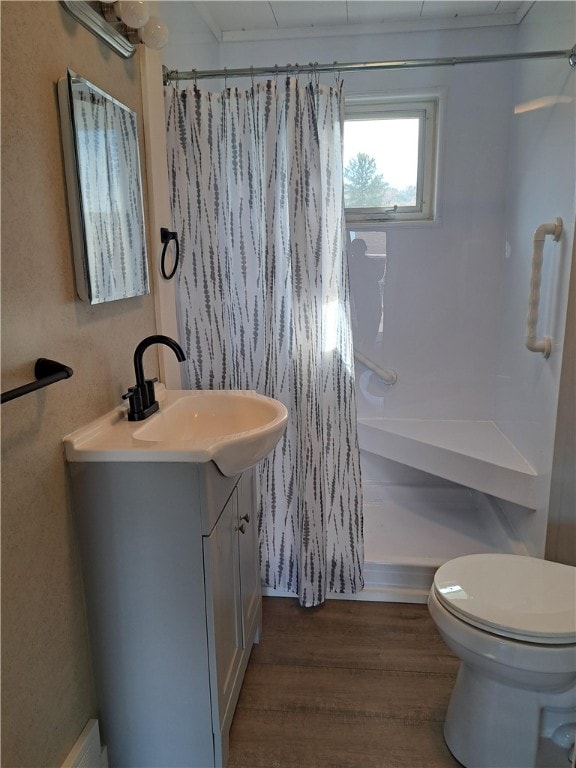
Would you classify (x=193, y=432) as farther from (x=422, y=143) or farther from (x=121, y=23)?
(x=422, y=143)

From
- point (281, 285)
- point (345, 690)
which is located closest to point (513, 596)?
point (345, 690)

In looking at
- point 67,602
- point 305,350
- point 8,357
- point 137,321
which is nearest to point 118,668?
point 67,602

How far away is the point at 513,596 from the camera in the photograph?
4.42 feet

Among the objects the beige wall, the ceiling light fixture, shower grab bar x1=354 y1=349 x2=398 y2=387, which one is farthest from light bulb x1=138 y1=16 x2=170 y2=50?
shower grab bar x1=354 y1=349 x2=398 y2=387

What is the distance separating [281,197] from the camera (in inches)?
71.3

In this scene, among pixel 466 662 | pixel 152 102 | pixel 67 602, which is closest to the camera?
pixel 67 602

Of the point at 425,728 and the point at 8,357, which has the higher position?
the point at 8,357

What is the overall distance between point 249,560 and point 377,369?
4.73 ft

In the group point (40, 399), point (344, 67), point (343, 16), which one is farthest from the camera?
point (343, 16)

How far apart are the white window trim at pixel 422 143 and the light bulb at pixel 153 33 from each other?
54.1 inches

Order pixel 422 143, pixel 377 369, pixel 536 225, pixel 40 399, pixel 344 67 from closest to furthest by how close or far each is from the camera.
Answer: pixel 40 399 < pixel 344 67 < pixel 536 225 < pixel 422 143 < pixel 377 369

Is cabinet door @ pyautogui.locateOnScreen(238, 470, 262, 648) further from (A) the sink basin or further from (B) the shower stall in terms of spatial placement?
(B) the shower stall

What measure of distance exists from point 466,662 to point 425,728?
1.16 ft

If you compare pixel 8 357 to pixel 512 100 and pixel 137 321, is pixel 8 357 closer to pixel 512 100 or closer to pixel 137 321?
pixel 137 321
